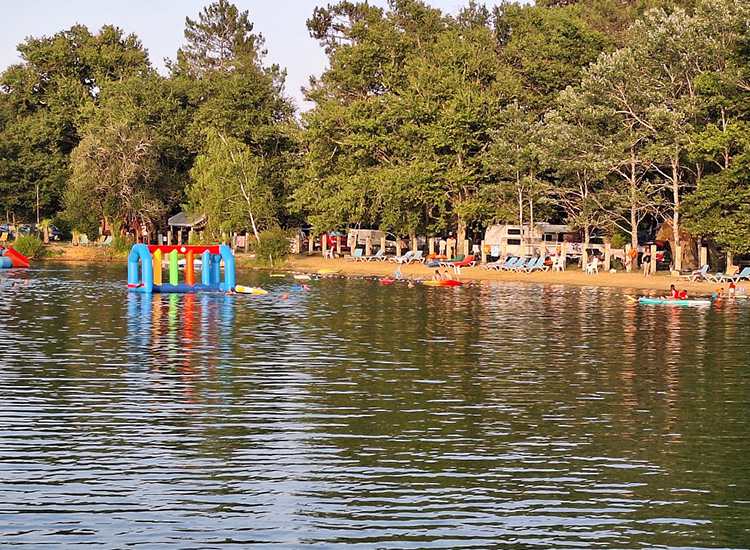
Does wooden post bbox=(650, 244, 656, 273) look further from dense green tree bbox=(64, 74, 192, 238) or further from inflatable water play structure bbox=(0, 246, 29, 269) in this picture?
dense green tree bbox=(64, 74, 192, 238)

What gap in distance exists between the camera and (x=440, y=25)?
96.9 metres

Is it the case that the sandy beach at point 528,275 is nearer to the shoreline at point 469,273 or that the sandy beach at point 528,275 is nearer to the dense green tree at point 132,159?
the shoreline at point 469,273

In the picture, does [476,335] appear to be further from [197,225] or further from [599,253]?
[197,225]

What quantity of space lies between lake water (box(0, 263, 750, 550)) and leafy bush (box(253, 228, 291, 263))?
47732 millimetres

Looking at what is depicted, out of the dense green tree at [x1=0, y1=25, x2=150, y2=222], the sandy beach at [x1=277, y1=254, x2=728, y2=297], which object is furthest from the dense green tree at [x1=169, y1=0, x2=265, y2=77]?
the sandy beach at [x1=277, y1=254, x2=728, y2=297]

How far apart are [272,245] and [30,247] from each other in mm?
25292

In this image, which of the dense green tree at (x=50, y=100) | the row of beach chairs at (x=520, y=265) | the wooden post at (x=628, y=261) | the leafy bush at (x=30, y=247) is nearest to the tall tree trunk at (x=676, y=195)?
the wooden post at (x=628, y=261)

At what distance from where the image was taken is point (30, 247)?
327ft

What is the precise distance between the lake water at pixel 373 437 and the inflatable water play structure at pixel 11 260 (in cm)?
4715

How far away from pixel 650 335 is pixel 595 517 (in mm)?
24698

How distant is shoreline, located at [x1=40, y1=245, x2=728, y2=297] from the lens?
207ft

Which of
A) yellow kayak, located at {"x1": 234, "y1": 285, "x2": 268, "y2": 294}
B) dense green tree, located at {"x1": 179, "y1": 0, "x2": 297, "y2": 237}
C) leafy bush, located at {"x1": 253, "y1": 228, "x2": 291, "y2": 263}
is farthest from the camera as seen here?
dense green tree, located at {"x1": 179, "y1": 0, "x2": 297, "y2": 237}

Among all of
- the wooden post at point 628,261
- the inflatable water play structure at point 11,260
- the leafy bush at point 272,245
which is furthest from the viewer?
the leafy bush at point 272,245

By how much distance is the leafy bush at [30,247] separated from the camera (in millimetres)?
99000
